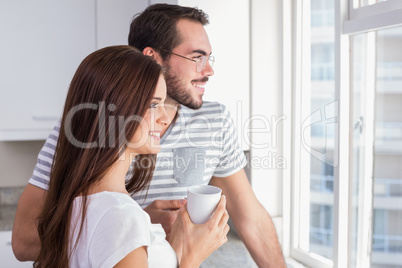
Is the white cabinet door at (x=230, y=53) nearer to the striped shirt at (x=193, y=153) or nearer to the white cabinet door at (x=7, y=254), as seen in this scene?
the striped shirt at (x=193, y=153)

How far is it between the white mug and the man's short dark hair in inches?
26.5

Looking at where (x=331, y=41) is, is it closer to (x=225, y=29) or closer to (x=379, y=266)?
(x=225, y=29)

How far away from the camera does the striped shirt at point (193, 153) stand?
1.34 m

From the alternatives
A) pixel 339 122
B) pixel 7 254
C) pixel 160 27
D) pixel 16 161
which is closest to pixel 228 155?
pixel 339 122

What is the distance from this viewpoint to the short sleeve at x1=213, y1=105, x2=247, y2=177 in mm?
1446

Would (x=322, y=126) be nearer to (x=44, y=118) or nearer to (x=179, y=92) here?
(x=179, y=92)

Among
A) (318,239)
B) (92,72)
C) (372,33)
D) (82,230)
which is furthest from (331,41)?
(82,230)

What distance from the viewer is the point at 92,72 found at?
0.85 metres

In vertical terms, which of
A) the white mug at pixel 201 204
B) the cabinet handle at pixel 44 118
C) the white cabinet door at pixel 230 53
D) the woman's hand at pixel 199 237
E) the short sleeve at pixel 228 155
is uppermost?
Answer: the white cabinet door at pixel 230 53

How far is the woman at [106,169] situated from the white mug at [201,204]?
0.6 inches

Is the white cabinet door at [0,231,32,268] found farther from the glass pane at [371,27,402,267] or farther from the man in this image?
the glass pane at [371,27,402,267]

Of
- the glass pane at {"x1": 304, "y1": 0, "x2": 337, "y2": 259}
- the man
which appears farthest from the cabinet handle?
the glass pane at {"x1": 304, "y1": 0, "x2": 337, "y2": 259}

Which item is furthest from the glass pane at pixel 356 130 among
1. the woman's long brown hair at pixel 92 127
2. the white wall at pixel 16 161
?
the white wall at pixel 16 161

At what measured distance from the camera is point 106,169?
33.0 inches
